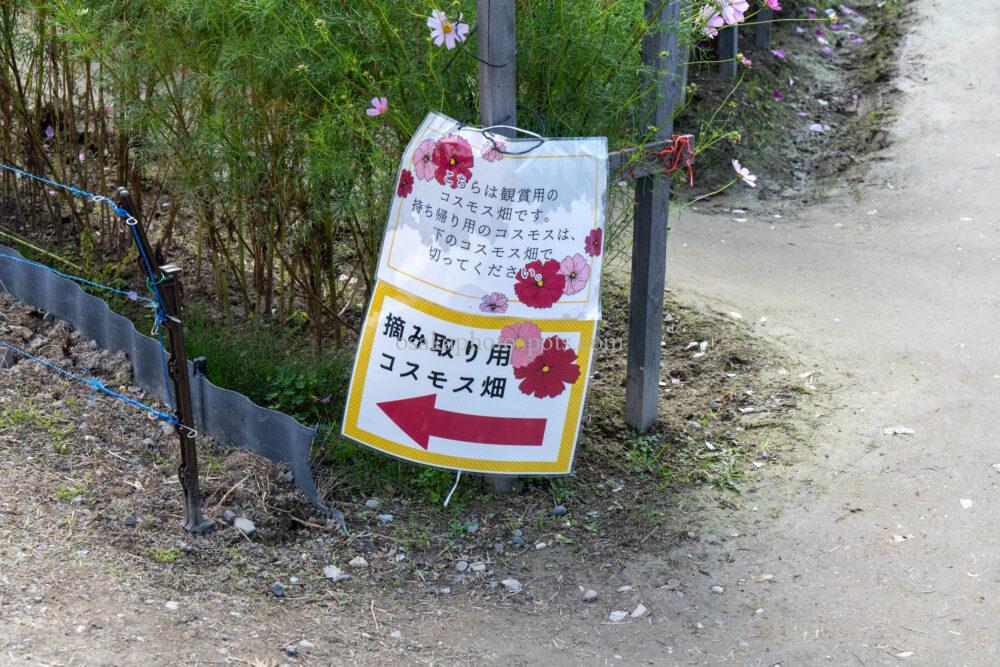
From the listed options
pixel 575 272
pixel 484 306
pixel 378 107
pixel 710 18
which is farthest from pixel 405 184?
pixel 710 18

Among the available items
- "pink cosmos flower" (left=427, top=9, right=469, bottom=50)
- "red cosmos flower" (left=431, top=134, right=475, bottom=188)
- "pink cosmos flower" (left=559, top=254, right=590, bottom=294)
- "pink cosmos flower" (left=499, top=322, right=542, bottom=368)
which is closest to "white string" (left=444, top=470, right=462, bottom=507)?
"pink cosmos flower" (left=499, top=322, right=542, bottom=368)

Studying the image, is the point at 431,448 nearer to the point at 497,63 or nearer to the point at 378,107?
the point at 378,107

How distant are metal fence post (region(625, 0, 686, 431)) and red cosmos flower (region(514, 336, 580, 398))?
0.65 meters

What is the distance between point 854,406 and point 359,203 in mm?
2007

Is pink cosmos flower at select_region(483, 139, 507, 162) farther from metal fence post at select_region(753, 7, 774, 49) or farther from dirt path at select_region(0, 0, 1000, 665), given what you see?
metal fence post at select_region(753, 7, 774, 49)

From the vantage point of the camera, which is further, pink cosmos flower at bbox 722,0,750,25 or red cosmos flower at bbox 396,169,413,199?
pink cosmos flower at bbox 722,0,750,25

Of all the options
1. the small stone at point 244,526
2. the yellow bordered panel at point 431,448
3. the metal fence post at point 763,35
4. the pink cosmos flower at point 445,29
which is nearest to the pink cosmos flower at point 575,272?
the yellow bordered panel at point 431,448

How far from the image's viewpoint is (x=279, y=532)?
315 cm

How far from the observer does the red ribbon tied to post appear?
3330mm

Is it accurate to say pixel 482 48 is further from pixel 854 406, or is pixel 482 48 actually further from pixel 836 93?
pixel 836 93

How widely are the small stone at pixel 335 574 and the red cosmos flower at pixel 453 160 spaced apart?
44.7 inches

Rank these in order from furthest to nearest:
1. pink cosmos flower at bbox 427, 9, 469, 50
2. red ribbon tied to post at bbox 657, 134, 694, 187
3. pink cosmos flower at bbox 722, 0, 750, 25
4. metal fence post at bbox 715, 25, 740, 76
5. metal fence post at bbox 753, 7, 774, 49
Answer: metal fence post at bbox 753, 7, 774, 49, metal fence post at bbox 715, 25, 740, 76, red ribbon tied to post at bbox 657, 134, 694, 187, pink cosmos flower at bbox 722, 0, 750, 25, pink cosmos flower at bbox 427, 9, 469, 50

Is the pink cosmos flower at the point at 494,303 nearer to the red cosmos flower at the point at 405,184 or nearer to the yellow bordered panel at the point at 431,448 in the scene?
the yellow bordered panel at the point at 431,448

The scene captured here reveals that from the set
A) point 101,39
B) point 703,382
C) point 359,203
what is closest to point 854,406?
point 703,382
